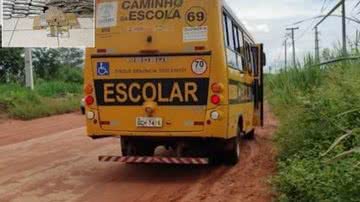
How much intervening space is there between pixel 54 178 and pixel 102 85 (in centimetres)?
163

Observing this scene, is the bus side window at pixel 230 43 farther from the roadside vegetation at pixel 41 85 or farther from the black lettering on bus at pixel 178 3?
the roadside vegetation at pixel 41 85

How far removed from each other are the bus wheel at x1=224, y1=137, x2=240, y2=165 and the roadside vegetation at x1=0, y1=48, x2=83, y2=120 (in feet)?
47.6

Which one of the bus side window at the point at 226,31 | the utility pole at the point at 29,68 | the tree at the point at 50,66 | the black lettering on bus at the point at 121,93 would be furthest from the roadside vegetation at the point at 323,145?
the tree at the point at 50,66

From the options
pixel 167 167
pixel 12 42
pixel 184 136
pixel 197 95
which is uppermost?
pixel 12 42

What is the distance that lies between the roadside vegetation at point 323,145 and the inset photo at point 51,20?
95.2 feet

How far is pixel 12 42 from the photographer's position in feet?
117

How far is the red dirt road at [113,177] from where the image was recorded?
8195 millimetres

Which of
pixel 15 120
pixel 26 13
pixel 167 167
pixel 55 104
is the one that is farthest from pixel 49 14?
pixel 167 167

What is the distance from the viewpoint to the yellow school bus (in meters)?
9.14

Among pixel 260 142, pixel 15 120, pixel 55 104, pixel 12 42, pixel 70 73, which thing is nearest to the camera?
pixel 260 142

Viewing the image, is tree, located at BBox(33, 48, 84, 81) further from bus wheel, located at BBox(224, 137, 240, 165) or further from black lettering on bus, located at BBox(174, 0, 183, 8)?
black lettering on bus, located at BBox(174, 0, 183, 8)

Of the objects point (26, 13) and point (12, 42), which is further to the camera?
point (26, 13)

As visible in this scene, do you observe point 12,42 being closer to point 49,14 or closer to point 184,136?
point 49,14

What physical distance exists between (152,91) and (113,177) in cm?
155
